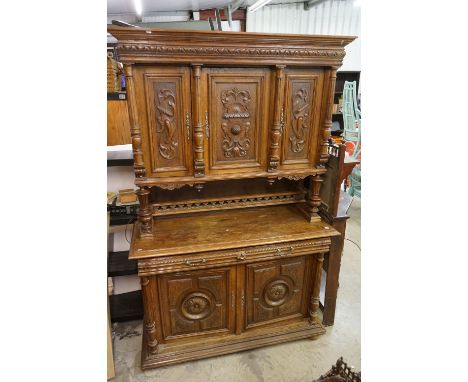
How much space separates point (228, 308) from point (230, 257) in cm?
37

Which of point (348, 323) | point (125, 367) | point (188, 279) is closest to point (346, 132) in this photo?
point (348, 323)

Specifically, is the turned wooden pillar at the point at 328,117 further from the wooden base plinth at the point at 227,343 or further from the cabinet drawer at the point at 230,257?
the wooden base plinth at the point at 227,343

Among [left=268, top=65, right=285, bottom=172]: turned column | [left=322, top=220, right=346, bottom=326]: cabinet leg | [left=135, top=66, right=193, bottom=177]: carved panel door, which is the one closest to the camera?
[left=135, top=66, right=193, bottom=177]: carved panel door

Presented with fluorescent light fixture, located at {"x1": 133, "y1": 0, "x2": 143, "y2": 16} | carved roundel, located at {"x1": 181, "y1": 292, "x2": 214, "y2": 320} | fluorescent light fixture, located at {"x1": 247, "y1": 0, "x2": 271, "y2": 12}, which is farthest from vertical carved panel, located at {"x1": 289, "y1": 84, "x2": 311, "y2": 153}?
fluorescent light fixture, located at {"x1": 133, "y1": 0, "x2": 143, "y2": 16}

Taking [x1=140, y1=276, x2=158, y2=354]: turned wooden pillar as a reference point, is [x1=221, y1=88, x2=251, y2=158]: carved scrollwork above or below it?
above

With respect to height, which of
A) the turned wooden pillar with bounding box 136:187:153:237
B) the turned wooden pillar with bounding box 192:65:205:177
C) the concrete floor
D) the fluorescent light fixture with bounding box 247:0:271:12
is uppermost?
the fluorescent light fixture with bounding box 247:0:271:12

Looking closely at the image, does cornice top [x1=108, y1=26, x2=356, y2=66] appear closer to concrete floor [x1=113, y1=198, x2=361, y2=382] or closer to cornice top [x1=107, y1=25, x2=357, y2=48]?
cornice top [x1=107, y1=25, x2=357, y2=48]

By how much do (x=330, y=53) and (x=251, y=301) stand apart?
4.90ft

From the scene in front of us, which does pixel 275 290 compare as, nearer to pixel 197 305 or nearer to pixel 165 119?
pixel 197 305

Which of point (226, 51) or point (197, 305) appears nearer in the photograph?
point (226, 51)

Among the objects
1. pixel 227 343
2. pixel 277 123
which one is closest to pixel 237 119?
pixel 277 123

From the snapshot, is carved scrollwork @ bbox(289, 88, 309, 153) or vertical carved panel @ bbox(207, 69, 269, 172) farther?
carved scrollwork @ bbox(289, 88, 309, 153)

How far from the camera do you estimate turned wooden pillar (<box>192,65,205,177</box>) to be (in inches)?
55.6

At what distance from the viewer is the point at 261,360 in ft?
5.88
